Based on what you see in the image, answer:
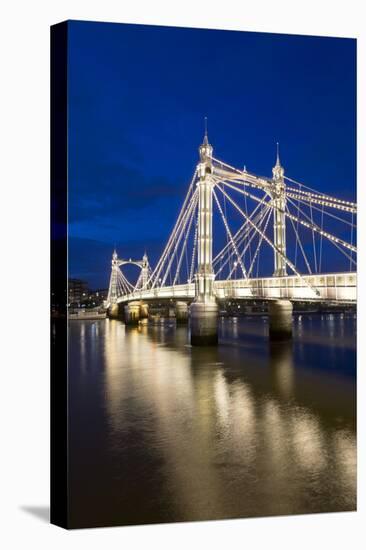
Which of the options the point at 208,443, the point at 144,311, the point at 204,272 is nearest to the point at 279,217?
the point at 204,272

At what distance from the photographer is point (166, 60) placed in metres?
10.7

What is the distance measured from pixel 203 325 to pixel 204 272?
2.64 m

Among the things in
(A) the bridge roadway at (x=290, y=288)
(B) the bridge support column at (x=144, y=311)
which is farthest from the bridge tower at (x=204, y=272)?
(B) the bridge support column at (x=144, y=311)

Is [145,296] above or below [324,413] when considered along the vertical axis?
above

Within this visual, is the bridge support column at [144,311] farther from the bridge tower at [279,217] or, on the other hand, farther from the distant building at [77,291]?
the distant building at [77,291]

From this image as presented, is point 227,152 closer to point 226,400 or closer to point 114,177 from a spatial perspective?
point 114,177

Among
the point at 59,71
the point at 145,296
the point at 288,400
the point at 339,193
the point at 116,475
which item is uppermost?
the point at 59,71

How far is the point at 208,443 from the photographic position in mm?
10375

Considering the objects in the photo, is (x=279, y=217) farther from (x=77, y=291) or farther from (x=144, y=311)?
(x=144, y=311)

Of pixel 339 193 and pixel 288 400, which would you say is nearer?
pixel 288 400

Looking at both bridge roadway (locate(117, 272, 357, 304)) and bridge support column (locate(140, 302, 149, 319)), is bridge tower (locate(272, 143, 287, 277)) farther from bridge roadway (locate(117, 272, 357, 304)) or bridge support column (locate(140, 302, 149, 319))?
bridge support column (locate(140, 302, 149, 319))

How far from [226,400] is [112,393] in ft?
5.97

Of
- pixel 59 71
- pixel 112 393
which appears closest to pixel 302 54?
pixel 59 71

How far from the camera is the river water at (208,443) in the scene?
970 cm
